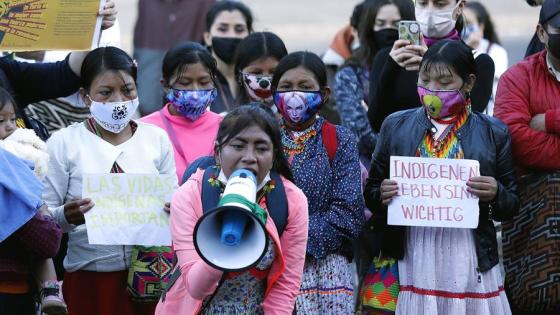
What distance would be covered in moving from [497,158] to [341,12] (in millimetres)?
19811

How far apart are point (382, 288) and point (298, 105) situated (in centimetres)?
110

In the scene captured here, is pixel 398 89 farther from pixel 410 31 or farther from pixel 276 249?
pixel 276 249

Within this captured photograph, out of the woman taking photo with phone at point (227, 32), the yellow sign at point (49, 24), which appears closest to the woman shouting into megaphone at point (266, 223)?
the yellow sign at point (49, 24)

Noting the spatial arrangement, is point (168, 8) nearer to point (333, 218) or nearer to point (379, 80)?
point (379, 80)

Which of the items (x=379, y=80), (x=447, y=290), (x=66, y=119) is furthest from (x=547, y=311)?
(x=66, y=119)

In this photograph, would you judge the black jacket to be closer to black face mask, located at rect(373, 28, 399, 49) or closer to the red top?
the red top

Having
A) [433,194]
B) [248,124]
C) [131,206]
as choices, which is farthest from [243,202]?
[433,194]

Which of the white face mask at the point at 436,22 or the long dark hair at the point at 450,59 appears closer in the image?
the long dark hair at the point at 450,59

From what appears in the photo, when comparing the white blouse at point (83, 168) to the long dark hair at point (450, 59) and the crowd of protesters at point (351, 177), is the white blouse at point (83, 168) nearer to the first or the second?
the crowd of protesters at point (351, 177)

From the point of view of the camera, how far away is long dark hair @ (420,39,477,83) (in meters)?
7.12

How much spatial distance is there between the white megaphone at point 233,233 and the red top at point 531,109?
215cm

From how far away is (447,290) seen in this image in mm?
7020

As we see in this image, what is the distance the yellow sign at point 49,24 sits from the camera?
7152 mm

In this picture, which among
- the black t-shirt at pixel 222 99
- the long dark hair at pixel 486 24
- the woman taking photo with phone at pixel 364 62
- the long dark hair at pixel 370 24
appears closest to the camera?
the woman taking photo with phone at pixel 364 62
